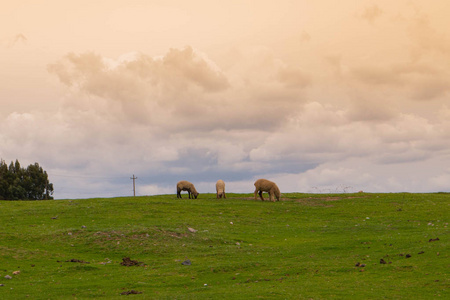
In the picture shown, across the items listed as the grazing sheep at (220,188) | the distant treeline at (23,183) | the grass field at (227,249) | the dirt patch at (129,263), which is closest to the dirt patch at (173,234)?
the grass field at (227,249)

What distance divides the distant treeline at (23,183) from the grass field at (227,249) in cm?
4710

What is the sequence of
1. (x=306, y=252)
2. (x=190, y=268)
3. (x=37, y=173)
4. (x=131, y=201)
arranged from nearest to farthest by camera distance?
1. (x=190, y=268)
2. (x=306, y=252)
3. (x=131, y=201)
4. (x=37, y=173)

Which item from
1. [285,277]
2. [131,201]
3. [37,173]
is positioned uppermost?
[37,173]

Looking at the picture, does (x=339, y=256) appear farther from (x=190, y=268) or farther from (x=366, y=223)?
(x=366, y=223)

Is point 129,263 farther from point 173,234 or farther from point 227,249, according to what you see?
point 173,234

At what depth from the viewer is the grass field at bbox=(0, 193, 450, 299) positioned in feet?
68.7

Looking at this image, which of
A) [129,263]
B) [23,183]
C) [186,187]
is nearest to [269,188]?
[186,187]

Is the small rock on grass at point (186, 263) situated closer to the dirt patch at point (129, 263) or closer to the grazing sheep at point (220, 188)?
the dirt patch at point (129, 263)

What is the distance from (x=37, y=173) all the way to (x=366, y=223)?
80.4 metres

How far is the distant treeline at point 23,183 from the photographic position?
98250mm

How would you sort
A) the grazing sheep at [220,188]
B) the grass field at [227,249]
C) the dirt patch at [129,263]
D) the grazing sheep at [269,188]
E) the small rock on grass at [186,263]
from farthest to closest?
the grazing sheep at [220,188] → the grazing sheep at [269,188] → the dirt patch at [129,263] → the small rock on grass at [186,263] → the grass field at [227,249]

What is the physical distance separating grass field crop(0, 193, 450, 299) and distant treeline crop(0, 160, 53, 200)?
1854 inches

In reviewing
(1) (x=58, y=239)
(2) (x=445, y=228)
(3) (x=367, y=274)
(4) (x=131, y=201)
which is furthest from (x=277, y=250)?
(4) (x=131, y=201)

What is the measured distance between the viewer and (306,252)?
29844mm
